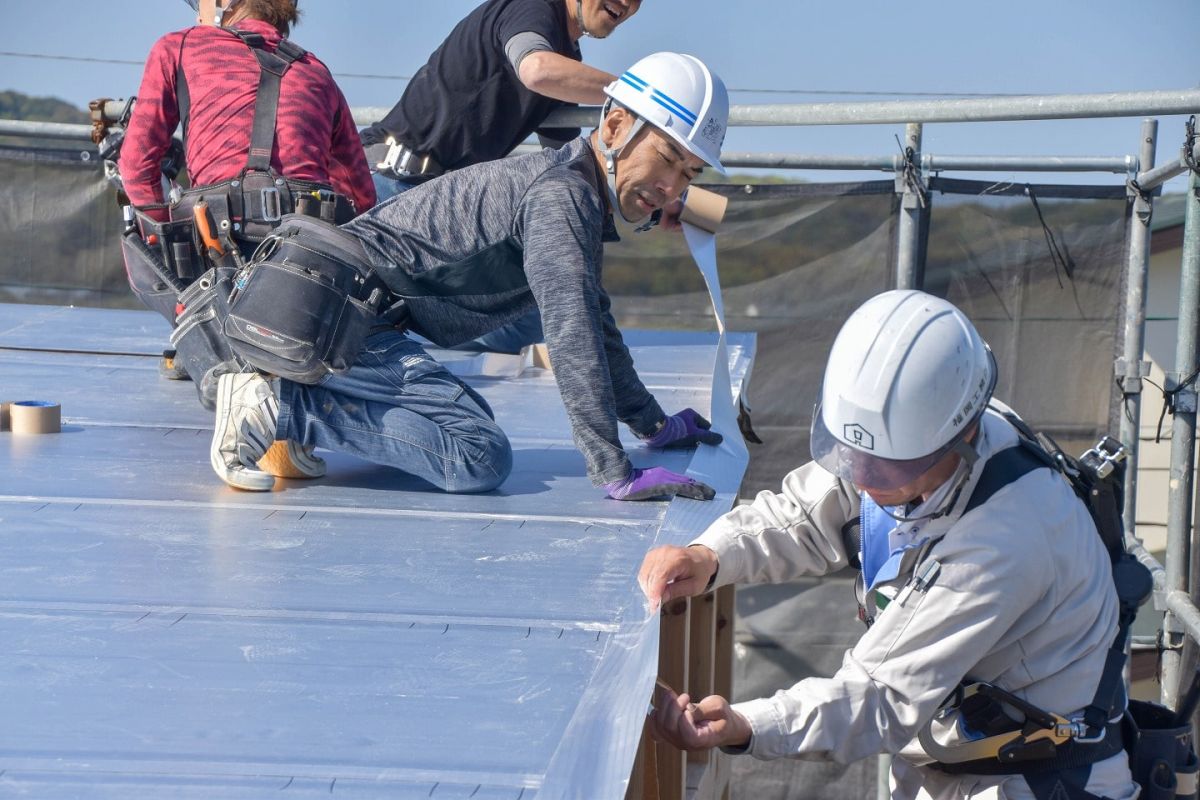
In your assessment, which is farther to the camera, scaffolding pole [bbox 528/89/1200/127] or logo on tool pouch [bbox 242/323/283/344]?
scaffolding pole [bbox 528/89/1200/127]

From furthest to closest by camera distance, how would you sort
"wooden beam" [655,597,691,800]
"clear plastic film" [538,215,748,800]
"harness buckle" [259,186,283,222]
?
"harness buckle" [259,186,283,222]
"wooden beam" [655,597,691,800]
"clear plastic film" [538,215,748,800]

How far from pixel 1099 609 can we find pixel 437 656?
45.0 inches

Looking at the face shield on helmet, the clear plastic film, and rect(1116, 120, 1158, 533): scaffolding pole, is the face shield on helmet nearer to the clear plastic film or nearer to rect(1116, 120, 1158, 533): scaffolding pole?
the clear plastic film

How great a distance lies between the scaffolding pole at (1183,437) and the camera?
4.62 m

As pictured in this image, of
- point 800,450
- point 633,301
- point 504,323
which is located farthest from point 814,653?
point 504,323

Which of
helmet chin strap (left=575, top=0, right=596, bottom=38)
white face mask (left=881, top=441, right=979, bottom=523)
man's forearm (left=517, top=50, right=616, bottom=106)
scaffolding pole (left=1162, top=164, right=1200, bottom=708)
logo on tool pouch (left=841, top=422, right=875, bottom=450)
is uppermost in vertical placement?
helmet chin strap (left=575, top=0, right=596, bottom=38)

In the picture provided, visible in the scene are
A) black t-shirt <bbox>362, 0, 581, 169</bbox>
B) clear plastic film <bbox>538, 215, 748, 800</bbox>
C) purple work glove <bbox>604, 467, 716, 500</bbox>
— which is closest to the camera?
clear plastic film <bbox>538, 215, 748, 800</bbox>

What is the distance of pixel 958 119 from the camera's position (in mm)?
4645

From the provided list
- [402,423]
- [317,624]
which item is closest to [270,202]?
[402,423]

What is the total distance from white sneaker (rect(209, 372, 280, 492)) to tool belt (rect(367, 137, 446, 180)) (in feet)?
5.50

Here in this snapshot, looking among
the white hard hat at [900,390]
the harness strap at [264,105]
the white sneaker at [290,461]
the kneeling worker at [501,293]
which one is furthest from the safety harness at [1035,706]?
the harness strap at [264,105]

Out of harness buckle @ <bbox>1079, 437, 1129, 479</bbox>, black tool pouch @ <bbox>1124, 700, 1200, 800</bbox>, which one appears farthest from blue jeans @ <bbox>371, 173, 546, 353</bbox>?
black tool pouch @ <bbox>1124, 700, 1200, 800</bbox>

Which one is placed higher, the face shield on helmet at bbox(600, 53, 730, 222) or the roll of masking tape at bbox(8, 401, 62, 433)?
the face shield on helmet at bbox(600, 53, 730, 222)

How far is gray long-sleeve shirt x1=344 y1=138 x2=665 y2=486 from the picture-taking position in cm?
314
